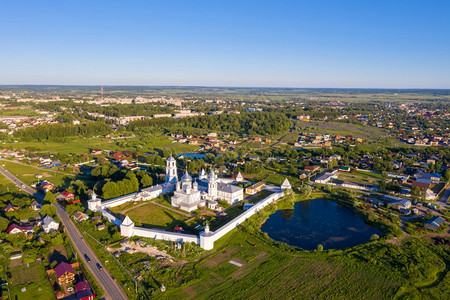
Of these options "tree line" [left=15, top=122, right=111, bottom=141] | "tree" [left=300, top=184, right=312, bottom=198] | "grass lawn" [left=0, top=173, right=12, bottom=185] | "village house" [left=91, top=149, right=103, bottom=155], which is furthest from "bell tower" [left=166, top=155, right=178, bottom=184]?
"tree line" [left=15, top=122, right=111, bottom=141]

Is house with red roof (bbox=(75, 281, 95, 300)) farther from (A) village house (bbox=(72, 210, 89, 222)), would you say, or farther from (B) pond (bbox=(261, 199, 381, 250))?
(B) pond (bbox=(261, 199, 381, 250))

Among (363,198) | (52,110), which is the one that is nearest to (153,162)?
(363,198)

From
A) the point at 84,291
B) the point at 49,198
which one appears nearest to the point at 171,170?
the point at 49,198

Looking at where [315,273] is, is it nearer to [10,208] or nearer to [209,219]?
[209,219]

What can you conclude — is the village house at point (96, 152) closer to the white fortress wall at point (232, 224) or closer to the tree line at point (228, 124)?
the tree line at point (228, 124)

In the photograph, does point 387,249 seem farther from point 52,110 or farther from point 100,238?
point 52,110

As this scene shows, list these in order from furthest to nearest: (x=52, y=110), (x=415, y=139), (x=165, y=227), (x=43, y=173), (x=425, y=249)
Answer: (x=52, y=110), (x=415, y=139), (x=43, y=173), (x=165, y=227), (x=425, y=249)
